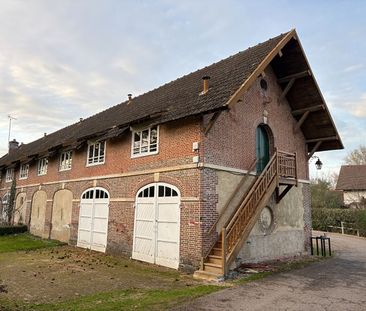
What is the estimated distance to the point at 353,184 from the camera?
126 feet

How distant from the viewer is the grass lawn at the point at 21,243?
1745cm

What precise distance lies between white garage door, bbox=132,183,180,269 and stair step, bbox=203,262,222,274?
4.23ft

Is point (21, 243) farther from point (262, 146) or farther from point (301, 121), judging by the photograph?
point (301, 121)

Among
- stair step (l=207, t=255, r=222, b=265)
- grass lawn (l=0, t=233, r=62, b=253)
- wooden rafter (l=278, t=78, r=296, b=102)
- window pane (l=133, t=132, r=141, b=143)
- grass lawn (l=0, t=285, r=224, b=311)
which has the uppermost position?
wooden rafter (l=278, t=78, r=296, b=102)

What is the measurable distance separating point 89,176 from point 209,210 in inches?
338

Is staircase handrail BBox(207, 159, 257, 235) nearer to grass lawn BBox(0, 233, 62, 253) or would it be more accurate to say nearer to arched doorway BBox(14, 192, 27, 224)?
grass lawn BBox(0, 233, 62, 253)

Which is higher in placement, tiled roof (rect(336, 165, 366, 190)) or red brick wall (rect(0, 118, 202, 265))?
tiled roof (rect(336, 165, 366, 190))

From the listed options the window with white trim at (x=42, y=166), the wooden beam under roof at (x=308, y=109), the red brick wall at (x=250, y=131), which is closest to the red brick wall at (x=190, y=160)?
the red brick wall at (x=250, y=131)

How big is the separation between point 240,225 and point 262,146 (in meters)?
4.64

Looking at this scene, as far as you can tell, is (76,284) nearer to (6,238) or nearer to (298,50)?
(298,50)

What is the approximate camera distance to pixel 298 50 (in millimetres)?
13672

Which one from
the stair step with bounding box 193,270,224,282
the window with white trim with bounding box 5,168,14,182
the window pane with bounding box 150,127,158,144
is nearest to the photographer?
the stair step with bounding box 193,270,224,282

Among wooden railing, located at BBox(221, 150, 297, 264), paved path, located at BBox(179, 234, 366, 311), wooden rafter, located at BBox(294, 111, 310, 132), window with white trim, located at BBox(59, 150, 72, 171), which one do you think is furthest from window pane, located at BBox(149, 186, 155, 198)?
window with white trim, located at BBox(59, 150, 72, 171)

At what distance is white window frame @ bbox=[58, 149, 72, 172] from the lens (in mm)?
19917
